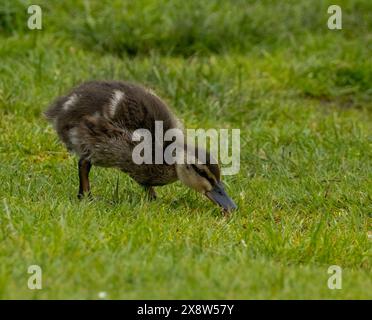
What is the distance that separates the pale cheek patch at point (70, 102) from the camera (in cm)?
587

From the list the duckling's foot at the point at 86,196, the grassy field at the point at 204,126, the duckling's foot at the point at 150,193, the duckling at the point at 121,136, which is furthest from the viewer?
the duckling's foot at the point at 150,193

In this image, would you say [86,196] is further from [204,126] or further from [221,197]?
[204,126]

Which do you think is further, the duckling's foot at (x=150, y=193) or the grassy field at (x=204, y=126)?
the duckling's foot at (x=150, y=193)

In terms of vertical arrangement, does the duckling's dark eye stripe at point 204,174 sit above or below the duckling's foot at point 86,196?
above

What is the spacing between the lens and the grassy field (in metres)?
4.21

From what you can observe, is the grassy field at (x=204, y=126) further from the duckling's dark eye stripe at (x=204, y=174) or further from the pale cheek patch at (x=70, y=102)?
the pale cheek patch at (x=70, y=102)

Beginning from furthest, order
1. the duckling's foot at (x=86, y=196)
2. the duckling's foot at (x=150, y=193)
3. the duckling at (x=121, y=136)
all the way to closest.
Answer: the duckling's foot at (x=150, y=193) → the duckling at (x=121, y=136) → the duckling's foot at (x=86, y=196)

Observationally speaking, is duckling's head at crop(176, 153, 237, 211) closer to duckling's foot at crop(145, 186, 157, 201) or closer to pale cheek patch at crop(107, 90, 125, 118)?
duckling's foot at crop(145, 186, 157, 201)

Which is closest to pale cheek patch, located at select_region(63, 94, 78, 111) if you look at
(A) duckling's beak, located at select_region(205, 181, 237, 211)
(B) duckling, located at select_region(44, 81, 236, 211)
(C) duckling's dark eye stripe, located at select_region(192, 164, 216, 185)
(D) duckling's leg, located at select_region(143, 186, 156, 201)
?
(B) duckling, located at select_region(44, 81, 236, 211)

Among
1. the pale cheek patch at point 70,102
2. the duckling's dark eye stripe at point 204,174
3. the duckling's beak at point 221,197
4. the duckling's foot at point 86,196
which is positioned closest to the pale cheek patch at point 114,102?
the pale cheek patch at point 70,102

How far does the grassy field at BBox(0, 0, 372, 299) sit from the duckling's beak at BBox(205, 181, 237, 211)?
72 millimetres

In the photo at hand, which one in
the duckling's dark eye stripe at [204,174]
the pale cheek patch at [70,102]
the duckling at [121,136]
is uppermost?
the pale cheek patch at [70,102]

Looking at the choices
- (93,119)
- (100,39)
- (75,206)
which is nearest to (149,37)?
(100,39)
